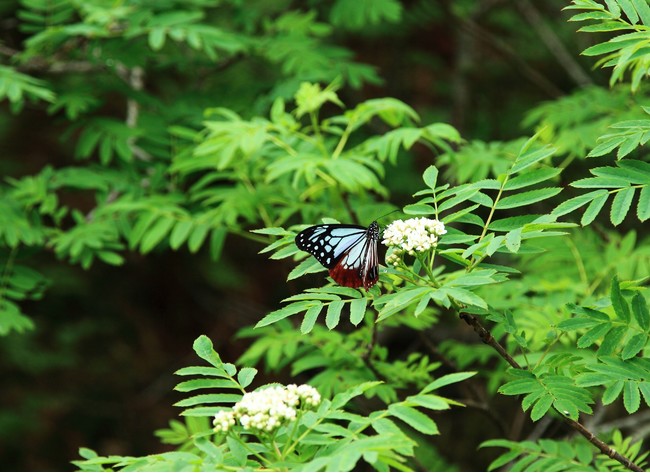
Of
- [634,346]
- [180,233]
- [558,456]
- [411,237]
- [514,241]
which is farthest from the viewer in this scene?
[180,233]

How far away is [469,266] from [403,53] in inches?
201

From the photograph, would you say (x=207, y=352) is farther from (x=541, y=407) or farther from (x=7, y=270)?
(x=7, y=270)

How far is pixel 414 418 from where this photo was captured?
4.49 ft

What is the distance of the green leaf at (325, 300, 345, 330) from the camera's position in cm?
155

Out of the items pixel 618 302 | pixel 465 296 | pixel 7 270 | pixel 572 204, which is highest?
pixel 572 204

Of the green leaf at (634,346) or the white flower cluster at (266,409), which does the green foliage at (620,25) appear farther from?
the white flower cluster at (266,409)

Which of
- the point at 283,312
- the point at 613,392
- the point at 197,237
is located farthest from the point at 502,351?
the point at 197,237

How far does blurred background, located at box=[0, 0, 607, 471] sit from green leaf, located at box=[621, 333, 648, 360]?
329 centimetres

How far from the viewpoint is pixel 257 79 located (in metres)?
5.09

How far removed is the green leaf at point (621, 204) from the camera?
1.64 metres

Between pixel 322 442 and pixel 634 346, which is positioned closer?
pixel 322 442

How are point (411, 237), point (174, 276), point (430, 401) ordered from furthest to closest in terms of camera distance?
1. point (174, 276)
2. point (411, 237)
3. point (430, 401)

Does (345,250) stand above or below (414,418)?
above

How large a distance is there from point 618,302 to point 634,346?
0.11 meters
